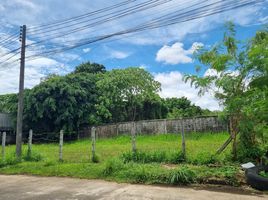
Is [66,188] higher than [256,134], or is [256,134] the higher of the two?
[256,134]

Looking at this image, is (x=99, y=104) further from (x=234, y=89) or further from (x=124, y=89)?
(x=234, y=89)

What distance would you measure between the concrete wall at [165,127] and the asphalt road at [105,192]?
1016 centimetres

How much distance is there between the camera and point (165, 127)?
2375 centimetres

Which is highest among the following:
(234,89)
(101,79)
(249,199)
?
(101,79)

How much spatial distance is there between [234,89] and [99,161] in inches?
207

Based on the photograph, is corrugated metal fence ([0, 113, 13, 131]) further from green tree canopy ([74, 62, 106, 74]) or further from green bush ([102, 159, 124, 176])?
green bush ([102, 159, 124, 176])

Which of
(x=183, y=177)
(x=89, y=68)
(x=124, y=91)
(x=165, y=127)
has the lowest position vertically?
(x=183, y=177)

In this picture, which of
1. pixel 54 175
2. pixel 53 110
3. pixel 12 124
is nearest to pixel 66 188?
pixel 54 175

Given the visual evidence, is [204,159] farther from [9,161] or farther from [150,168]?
[9,161]

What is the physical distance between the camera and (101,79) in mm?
32750

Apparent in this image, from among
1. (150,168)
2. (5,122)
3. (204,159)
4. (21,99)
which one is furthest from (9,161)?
(5,122)

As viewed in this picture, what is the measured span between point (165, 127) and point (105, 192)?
16919 mm

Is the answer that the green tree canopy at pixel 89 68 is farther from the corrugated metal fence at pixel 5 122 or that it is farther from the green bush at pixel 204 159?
the green bush at pixel 204 159

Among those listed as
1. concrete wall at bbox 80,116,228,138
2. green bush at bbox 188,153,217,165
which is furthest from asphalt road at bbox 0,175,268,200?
concrete wall at bbox 80,116,228,138
